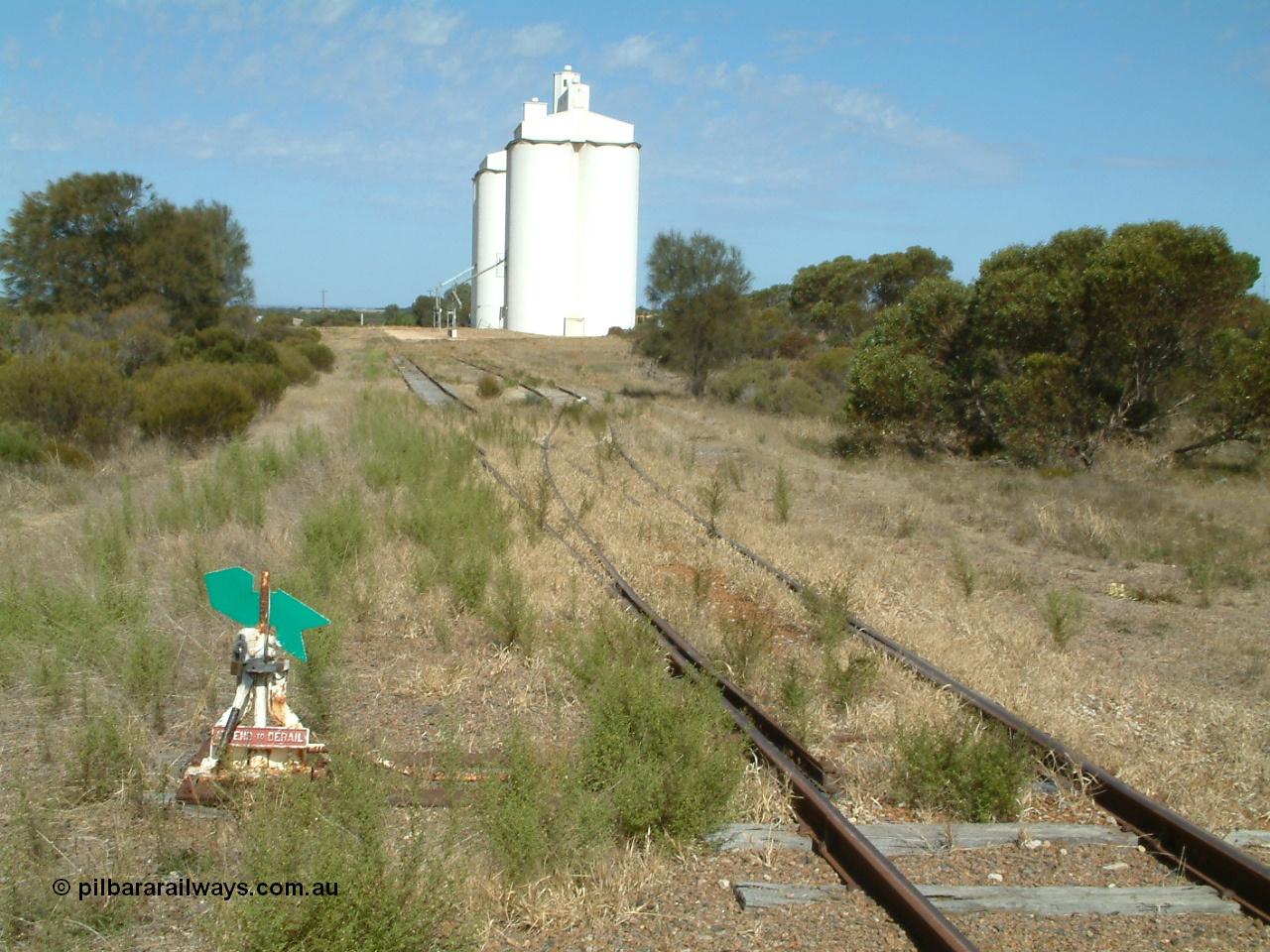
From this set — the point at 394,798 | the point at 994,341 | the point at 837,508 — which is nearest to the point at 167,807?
the point at 394,798

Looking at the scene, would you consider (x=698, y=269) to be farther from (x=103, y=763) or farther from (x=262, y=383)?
(x=103, y=763)

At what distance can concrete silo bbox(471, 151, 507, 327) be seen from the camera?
84.4 m

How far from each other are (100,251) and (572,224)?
44.2 m

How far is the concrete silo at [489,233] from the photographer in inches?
3322

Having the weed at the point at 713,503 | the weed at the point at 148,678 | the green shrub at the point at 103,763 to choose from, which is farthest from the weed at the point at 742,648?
the weed at the point at 713,503

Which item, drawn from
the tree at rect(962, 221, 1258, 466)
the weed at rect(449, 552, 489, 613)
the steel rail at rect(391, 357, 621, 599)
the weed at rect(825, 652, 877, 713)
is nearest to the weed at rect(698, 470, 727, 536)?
the steel rail at rect(391, 357, 621, 599)

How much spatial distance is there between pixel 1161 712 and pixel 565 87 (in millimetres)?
80656

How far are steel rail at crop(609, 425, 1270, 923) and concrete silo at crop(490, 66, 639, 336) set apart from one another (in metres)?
70.1

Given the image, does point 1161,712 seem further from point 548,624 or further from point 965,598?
point 548,624

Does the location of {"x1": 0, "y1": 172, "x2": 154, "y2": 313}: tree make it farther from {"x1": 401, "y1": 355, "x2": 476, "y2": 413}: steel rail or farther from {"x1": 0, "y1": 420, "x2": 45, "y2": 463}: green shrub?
{"x1": 0, "y1": 420, "x2": 45, "y2": 463}: green shrub

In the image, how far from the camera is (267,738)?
4895 millimetres

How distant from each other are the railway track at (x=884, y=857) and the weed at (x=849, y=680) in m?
0.49

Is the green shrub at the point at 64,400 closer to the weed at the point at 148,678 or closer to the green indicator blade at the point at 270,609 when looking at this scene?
the weed at the point at 148,678

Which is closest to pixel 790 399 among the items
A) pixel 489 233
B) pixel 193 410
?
pixel 193 410
